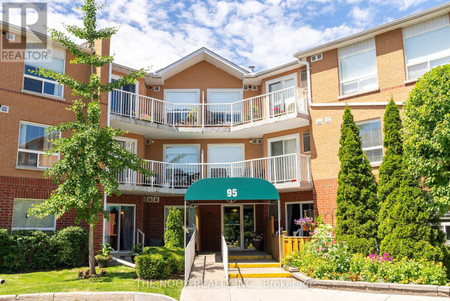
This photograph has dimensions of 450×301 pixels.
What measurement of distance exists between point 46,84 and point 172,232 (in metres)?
7.94

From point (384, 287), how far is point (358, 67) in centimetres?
982

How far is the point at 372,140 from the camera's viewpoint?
49.3ft

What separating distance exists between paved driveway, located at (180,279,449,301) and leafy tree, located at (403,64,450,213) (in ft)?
10.4

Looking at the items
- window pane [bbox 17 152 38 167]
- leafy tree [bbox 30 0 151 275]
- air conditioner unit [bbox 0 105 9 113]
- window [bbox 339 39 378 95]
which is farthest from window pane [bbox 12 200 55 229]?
window [bbox 339 39 378 95]

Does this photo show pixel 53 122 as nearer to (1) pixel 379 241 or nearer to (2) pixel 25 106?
(2) pixel 25 106

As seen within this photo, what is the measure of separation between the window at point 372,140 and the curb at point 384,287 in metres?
6.20

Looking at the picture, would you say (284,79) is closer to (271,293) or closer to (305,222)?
(305,222)

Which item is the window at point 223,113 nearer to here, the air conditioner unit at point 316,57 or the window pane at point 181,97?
the window pane at point 181,97

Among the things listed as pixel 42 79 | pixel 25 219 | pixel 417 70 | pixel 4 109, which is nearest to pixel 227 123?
pixel 42 79

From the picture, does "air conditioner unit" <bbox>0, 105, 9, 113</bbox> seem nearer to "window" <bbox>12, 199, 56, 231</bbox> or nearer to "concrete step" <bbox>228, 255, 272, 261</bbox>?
"window" <bbox>12, 199, 56, 231</bbox>

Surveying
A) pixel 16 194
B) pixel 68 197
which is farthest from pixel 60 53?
pixel 68 197

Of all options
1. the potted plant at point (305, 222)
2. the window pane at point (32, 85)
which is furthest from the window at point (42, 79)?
the potted plant at point (305, 222)

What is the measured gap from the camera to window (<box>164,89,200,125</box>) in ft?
63.8

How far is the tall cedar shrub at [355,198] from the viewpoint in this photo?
12750 millimetres
